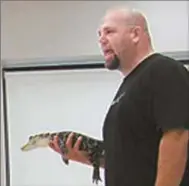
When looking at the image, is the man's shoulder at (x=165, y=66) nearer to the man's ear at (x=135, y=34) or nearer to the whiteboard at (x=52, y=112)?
the man's ear at (x=135, y=34)

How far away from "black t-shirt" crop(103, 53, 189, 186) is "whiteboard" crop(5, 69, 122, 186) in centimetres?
153

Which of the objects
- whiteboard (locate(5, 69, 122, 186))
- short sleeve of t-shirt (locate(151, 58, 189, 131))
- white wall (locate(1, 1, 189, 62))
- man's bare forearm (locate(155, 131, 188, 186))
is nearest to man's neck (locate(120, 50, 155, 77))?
short sleeve of t-shirt (locate(151, 58, 189, 131))

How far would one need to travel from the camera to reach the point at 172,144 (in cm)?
153

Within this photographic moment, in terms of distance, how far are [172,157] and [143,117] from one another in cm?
17

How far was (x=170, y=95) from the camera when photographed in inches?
60.5

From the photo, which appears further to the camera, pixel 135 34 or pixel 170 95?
pixel 135 34

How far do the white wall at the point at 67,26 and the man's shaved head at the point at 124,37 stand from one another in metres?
1.32

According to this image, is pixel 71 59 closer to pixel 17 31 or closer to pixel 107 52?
pixel 17 31

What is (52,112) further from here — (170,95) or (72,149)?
(170,95)

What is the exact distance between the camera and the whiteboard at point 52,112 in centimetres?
322

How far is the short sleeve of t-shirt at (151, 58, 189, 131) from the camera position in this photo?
1.52 meters

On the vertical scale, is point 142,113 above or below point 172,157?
above

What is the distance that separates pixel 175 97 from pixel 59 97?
180cm

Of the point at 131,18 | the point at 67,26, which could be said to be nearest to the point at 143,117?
the point at 131,18
